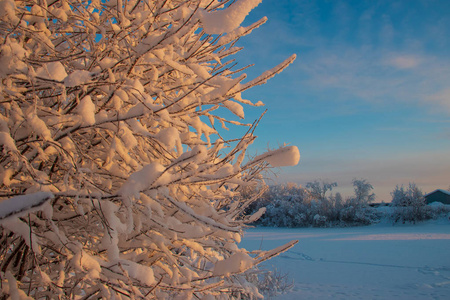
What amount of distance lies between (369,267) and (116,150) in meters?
11.7

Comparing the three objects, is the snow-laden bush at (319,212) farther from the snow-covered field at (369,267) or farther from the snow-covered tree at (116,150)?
the snow-covered tree at (116,150)

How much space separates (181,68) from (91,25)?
1.54 feet

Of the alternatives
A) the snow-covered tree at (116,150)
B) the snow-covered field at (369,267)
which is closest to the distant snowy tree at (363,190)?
the snow-covered field at (369,267)

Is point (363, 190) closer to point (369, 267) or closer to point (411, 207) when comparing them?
point (411, 207)

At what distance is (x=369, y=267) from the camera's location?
10898 millimetres

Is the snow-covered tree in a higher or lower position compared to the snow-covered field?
higher

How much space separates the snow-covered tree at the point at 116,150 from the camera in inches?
41.8

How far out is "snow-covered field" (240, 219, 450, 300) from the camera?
26.9 ft

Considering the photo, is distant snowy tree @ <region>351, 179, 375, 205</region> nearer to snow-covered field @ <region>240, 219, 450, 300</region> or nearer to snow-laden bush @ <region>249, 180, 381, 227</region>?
snow-laden bush @ <region>249, 180, 381, 227</region>

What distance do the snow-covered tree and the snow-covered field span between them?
463cm

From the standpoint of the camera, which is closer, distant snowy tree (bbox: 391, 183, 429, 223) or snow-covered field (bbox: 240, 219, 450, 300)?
snow-covered field (bbox: 240, 219, 450, 300)

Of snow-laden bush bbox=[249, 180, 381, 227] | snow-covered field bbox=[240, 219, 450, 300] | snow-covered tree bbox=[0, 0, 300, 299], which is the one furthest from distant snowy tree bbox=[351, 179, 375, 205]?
snow-covered tree bbox=[0, 0, 300, 299]

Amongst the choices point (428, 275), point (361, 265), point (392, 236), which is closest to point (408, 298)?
point (428, 275)

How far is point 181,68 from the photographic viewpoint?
1.35m
